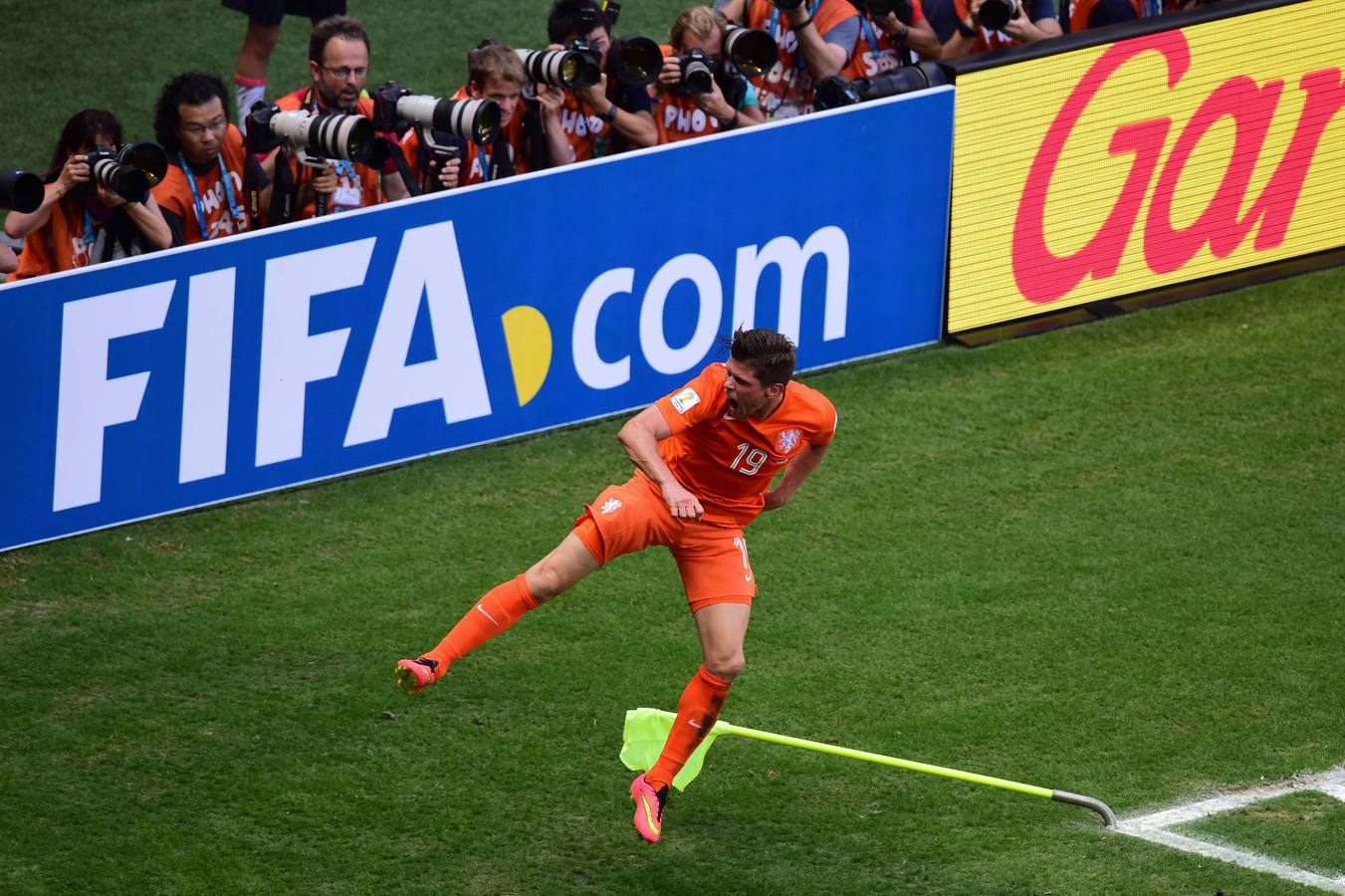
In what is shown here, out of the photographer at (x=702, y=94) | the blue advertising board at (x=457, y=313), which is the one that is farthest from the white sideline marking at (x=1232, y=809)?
the photographer at (x=702, y=94)

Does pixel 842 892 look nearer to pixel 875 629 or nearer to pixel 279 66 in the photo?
pixel 875 629

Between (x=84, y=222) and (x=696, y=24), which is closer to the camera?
(x=84, y=222)

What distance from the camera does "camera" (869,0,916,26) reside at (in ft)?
30.6

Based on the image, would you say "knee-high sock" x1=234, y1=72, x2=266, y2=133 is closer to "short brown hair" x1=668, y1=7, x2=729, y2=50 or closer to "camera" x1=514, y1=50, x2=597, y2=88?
"camera" x1=514, y1=50, x2=597, y2=88

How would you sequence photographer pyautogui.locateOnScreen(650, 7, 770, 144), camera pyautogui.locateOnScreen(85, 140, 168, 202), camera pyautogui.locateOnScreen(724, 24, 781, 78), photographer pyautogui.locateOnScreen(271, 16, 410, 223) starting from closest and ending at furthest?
camera pyautogui.locateOnScreen(85, 140, 168, 202)
photographer pyautogui.locateOnScreen(271, 16, 410, 223)
photographer pyautogui.locateOnScreen(650, 7, 770, 144)
camera pyautogui.locateOnScreen(724, 24, 781, 78)

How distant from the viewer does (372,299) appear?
775 cm

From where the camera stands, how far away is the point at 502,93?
324 inches

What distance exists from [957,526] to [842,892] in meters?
2.60

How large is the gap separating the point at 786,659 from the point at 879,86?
353 cm

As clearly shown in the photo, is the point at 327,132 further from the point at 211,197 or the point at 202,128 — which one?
the point at 211,197

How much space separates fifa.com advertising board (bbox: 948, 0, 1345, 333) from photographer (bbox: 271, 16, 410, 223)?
2984mm

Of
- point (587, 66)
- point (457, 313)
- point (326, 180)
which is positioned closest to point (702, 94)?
point (587, 66)

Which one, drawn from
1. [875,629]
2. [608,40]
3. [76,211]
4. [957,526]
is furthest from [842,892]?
[608,40]

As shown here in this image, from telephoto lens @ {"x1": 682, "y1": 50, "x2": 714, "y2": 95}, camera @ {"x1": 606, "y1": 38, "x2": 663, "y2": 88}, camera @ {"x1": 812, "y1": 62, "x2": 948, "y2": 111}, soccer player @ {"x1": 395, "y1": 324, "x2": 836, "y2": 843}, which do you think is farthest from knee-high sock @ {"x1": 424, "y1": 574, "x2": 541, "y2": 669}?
camera @ {"x1": 812, "y1": 62, "x2": 948, "y2": 111}
